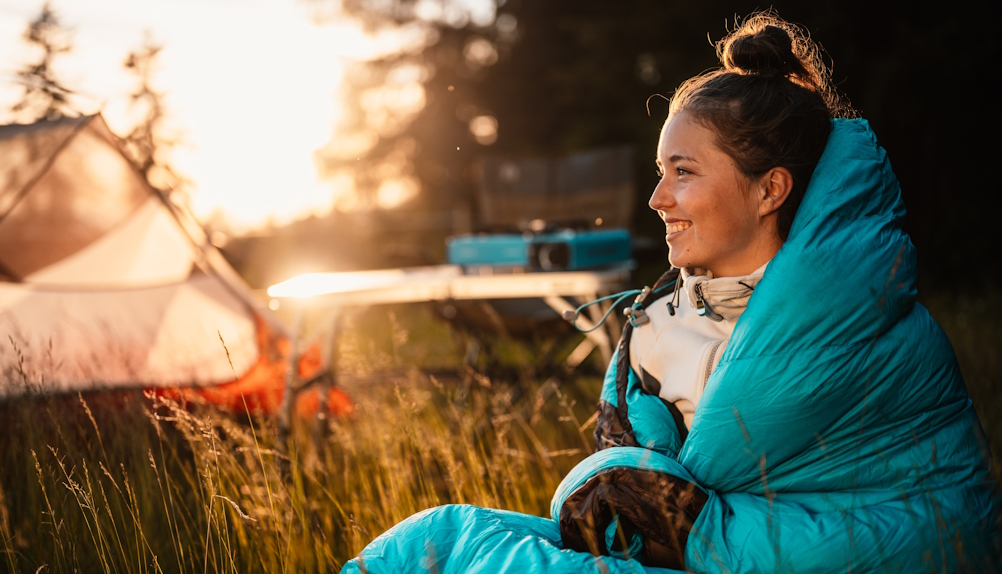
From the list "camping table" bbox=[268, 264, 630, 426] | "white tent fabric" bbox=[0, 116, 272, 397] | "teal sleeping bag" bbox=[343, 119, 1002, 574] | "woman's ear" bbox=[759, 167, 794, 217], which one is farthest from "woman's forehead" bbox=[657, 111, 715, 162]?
"white tent fabric" bbox=[0, 116, 272, 397]

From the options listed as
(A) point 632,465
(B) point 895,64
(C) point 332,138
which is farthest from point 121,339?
(C) point 332,138

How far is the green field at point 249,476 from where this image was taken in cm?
144

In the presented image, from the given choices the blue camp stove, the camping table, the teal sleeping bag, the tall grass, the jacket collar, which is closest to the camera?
the teal sleeping bag

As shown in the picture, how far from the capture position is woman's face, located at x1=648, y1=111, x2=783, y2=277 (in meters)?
1.13

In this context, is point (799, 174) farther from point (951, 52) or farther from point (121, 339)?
point (951, 52)

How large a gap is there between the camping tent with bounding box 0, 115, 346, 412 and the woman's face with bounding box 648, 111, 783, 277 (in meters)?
1.75

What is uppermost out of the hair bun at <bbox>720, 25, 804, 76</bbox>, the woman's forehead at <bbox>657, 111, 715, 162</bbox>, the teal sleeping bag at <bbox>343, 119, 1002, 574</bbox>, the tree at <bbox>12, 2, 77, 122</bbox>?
the tree at <bbox>12, 2, 77, 122</bbox>

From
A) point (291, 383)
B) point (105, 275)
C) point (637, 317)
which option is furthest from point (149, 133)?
point (637, 317)

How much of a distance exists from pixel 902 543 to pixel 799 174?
57 centimetres

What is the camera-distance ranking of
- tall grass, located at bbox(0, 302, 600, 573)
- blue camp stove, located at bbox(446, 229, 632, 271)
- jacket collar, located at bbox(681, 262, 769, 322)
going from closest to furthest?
jacket collar, located at bbox(681, 262, 769, 322) < tall grass, located at bbox(0, 302, 600, 573) < blue camp stove, located at bbox(446, 229, 632, 271)

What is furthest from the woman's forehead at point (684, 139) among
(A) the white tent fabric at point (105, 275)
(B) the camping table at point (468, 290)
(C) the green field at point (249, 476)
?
(A) the white tent fabric at point (105, 275)

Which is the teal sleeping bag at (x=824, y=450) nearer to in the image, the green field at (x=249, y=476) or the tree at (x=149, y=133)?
the green field at (x=249, y=476)

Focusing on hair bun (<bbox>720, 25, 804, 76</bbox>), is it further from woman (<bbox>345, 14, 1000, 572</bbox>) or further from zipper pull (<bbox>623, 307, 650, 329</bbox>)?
zipper pull (<bbox>623, 307, 650, 329</bbox>)

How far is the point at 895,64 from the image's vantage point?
608 cm
